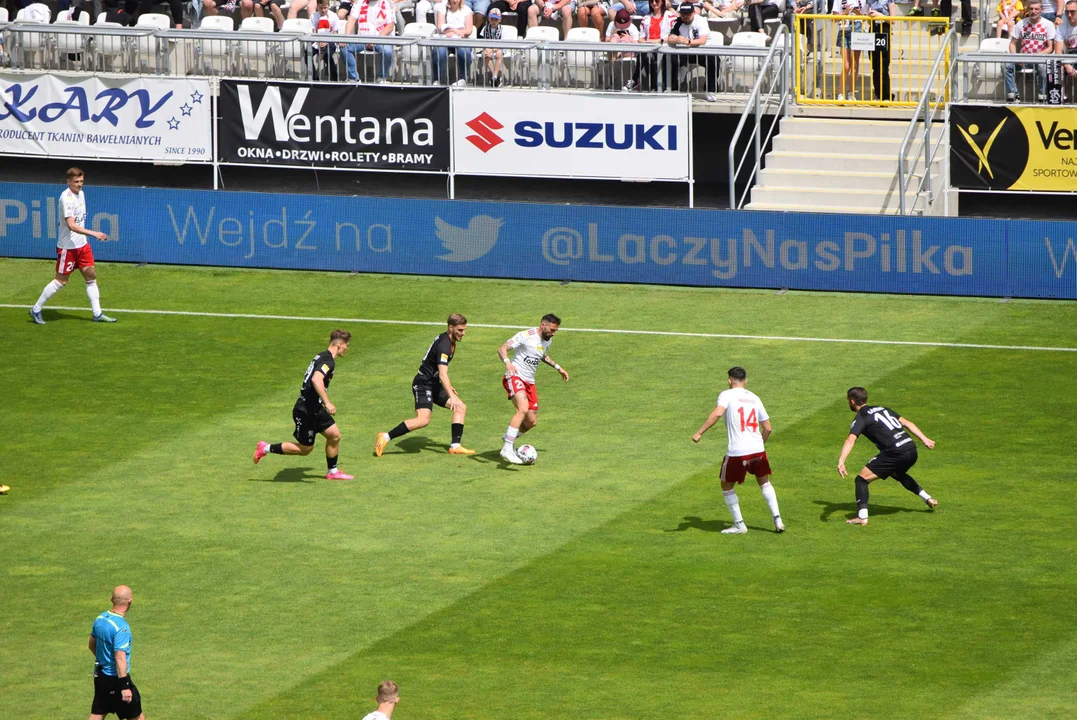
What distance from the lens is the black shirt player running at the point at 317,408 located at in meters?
17.3

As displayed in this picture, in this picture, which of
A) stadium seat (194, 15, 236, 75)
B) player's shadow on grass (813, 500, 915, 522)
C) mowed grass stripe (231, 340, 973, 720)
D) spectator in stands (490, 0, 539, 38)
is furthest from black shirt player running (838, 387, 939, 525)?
stadium seat (194, 15, 236, 75)

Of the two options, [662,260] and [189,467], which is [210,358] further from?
[662,260]

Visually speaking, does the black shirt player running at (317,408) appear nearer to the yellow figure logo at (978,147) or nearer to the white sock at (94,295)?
the white sock at (94,295)

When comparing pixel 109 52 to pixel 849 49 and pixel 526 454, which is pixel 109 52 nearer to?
pixel 849 49

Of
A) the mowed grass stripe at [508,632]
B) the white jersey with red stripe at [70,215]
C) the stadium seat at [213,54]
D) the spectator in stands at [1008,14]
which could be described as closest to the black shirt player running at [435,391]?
the mowed grass stripe at [508,632]

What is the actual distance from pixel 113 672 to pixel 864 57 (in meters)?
21.6

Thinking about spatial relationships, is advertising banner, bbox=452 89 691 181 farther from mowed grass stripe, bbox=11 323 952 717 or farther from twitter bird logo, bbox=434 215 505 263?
mowed grass stripe, bbox=11 323 952 717

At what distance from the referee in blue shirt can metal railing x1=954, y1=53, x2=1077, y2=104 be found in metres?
19.3

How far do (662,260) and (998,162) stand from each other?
574 cm

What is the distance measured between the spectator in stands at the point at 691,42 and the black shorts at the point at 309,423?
13.2 m

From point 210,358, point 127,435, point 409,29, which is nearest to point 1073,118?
point 409,29

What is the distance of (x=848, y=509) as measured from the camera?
56.4 feet

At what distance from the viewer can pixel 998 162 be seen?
2730 centimetres

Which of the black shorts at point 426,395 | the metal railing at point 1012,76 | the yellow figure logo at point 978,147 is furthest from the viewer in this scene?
the yellow figure logo at point 978,147
